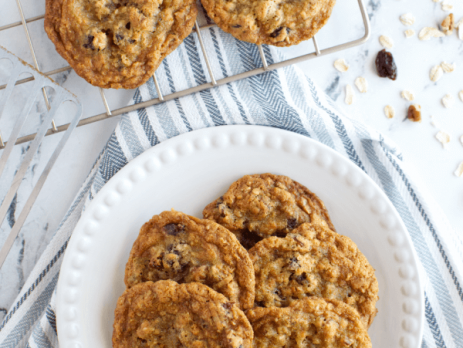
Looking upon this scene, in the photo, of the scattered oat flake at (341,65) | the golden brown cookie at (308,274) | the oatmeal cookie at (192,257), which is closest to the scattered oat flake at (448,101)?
the scattered oat flake at (341,65)

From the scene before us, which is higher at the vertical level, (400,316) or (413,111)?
(413,111)

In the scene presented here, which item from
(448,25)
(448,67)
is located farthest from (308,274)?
(448,25)

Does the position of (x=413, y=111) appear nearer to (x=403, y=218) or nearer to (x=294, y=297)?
(x=403, y=218)

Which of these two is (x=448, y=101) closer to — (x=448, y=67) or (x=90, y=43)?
(x=448, y=67)

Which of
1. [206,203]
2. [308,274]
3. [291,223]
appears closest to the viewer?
[308,274]

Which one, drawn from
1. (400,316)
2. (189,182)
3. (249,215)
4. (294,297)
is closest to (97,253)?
(189,182)

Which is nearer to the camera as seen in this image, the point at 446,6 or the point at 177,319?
the point at 177,319

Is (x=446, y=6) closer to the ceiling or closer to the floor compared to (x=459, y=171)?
closer to the ceiling
